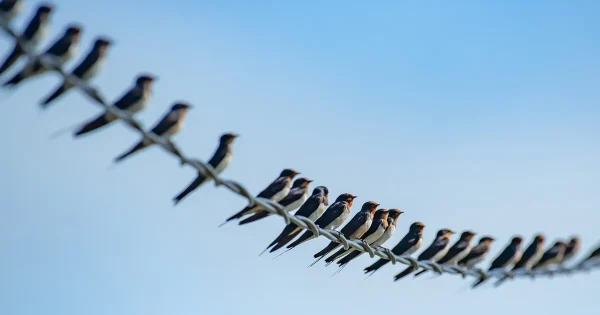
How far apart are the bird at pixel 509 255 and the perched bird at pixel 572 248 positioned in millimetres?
1736

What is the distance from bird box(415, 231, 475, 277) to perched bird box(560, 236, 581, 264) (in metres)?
2.77

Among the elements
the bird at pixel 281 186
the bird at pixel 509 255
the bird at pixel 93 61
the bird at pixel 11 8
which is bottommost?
the bird at pixel 11 8

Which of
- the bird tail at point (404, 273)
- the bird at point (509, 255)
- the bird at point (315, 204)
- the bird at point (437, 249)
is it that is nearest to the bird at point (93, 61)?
the bird at point (315, 204)

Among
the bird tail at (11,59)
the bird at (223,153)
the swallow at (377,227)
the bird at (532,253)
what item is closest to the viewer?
the bird tail at (11,59)

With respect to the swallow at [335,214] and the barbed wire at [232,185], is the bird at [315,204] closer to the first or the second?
the swallow at [335,214]

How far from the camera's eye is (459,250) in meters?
17.2

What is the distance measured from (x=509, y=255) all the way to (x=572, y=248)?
241 centimetres

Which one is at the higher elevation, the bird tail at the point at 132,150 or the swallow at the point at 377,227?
the swallow at the point at 377,227

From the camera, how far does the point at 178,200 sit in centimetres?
1211

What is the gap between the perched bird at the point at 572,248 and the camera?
1947 centimetres

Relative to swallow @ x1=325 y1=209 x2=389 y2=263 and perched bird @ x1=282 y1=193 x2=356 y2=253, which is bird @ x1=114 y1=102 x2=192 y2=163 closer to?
perched bird @ x1=282 y1=193 x2=356 y2=253

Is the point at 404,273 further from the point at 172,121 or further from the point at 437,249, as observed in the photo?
the point at 172,121

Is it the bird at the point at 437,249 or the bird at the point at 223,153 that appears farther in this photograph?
the bird at the point at 437,249

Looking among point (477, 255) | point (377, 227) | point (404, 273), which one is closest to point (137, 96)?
point (404, 273)
